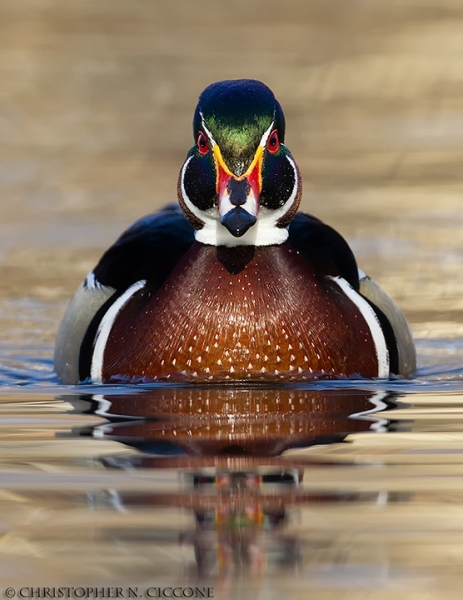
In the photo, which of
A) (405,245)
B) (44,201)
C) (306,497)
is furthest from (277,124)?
(44,201)

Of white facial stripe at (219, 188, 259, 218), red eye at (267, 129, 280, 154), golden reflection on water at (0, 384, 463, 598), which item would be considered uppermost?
red eye at (267, 129, 280, 154)

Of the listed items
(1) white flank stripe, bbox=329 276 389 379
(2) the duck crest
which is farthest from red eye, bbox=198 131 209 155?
(1) white flank stripe, bbox=329 276 389 379

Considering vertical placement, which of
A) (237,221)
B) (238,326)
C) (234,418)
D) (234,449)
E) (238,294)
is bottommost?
(234,449)

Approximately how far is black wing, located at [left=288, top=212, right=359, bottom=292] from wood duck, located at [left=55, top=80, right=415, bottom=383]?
22 millimetres

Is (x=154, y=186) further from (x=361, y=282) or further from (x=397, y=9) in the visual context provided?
(x=397, y=9)

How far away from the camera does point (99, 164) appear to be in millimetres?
13188

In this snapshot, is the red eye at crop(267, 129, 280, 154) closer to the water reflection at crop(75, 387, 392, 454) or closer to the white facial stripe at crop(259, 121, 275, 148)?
the white facial stripe at crop(259, 121, 275, 148)

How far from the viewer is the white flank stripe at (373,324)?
745cm

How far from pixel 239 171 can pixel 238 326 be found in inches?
27.2

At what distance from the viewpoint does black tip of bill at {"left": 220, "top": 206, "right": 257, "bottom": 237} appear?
21.0 ft

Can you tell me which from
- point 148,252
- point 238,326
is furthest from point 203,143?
point 148,252

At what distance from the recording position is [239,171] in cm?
Result: 672

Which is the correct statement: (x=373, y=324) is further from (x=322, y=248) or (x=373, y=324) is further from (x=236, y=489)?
(x=236, y=489)

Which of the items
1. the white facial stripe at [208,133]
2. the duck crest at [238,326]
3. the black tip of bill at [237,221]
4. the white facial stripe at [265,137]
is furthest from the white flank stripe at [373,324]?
the black tip of bill at [237,221]
